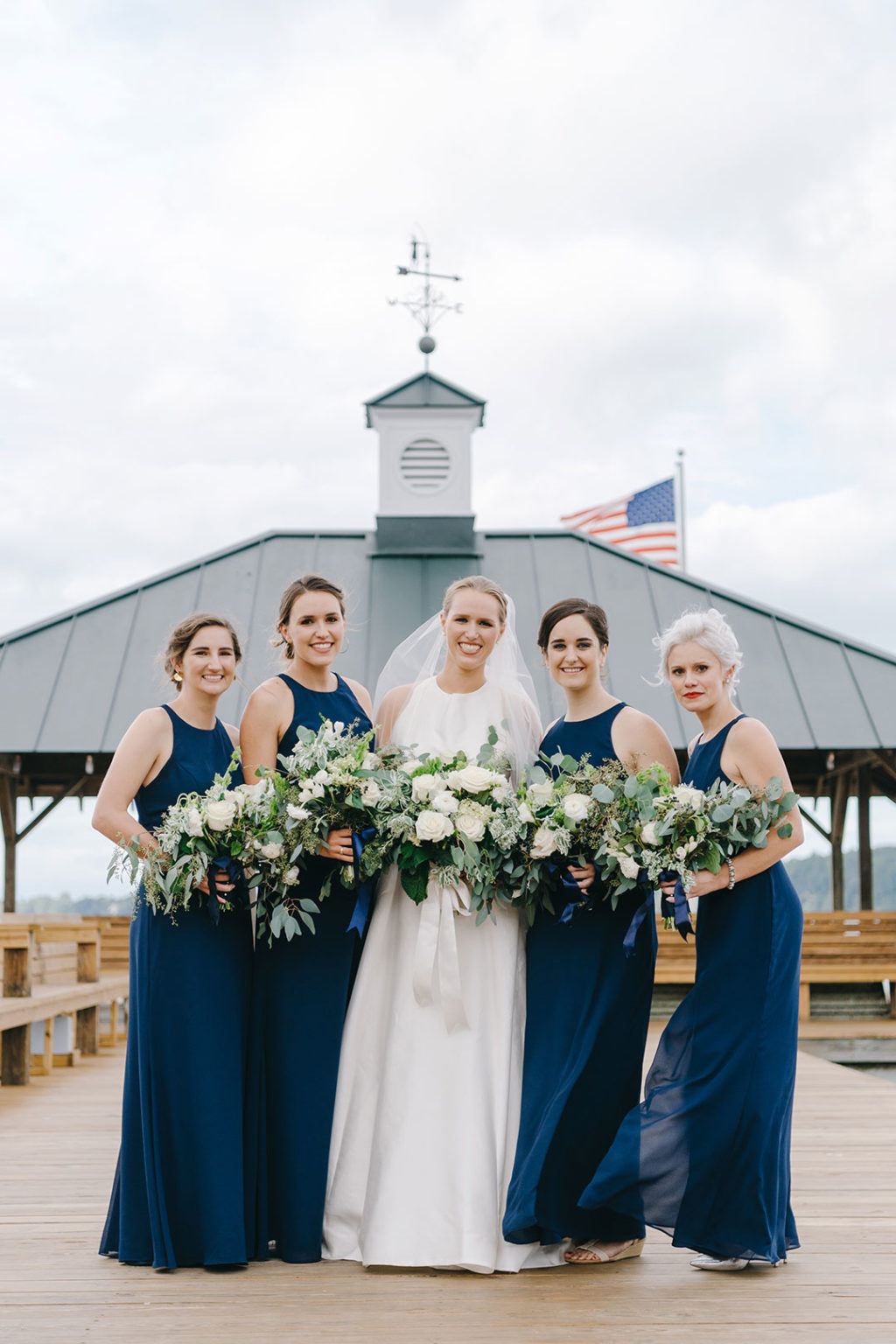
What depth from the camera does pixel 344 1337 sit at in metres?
3.56

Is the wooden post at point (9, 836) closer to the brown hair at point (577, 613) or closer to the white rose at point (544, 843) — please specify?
the brown hair at point (577, 613)

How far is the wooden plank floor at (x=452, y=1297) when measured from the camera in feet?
11.9

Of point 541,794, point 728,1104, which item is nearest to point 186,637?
point 541,794

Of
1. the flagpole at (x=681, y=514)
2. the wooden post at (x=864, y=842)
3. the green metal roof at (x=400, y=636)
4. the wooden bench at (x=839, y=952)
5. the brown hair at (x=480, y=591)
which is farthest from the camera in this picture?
the flagpole at (x=681, y=514)

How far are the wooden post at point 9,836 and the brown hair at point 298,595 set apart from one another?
35.6ft

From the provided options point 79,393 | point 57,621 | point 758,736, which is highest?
point 79,393

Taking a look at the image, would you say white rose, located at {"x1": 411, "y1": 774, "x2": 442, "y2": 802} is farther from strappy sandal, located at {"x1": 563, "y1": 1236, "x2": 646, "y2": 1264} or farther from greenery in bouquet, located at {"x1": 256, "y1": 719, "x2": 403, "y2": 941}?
strappy sandal, located at {"x1": 563, "y1": 1236, "x2": 646, "y2": 1264}

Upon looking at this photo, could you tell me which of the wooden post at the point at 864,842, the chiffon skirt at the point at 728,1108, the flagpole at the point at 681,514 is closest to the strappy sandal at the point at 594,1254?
the chiffon skirt at the point at 728,1108

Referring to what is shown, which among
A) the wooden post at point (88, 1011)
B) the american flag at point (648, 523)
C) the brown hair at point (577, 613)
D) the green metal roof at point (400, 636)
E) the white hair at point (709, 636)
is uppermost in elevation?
the american flag at point (648, 523)

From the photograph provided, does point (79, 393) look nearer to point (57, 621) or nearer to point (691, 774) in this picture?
point (57, 621)

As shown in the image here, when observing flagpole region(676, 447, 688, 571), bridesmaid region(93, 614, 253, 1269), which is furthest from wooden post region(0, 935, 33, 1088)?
flagpole region(676, 447, 688, 571)

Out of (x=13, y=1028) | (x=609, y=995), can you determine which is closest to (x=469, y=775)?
(x=609, y=995)

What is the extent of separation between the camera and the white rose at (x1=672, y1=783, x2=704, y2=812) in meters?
4.22

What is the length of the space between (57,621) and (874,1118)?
34.6 feet
